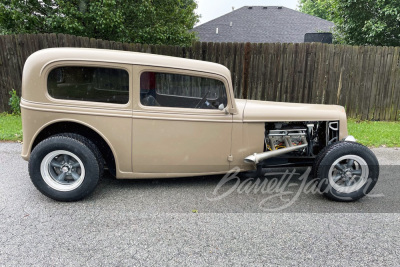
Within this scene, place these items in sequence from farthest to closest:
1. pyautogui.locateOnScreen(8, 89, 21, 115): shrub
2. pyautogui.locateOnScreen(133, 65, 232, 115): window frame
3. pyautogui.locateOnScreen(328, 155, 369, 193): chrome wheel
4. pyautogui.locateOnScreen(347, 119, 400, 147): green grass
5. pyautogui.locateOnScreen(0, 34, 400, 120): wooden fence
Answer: pyautogui.locateOnScreen(0, 34, 400, 120): wooden fence, pyautogui.locateOnScreen(8, 89, 21, 115): shrub, pyautogui.locateOnScreen(347, 119, 400, 147): green grass, pyautogui.locateOnScreen(328, 155, 369, 193): chrome wheel, pyautogui.locateOnScreen(133, 65, 232, 115): window frame

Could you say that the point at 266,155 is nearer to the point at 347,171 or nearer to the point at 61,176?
the point at 347,171

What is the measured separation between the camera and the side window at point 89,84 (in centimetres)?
313

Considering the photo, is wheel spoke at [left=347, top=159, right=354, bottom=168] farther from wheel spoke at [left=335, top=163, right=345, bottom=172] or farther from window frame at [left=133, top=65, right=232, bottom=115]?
window frame at [left=133, top=65, right=232, bottom=115]

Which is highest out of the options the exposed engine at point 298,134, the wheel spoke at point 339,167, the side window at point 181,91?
the side window at point 181,91

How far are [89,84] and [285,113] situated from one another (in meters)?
2.45

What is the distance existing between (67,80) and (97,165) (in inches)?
40.6

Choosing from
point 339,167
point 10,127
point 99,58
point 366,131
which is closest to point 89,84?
point 99,58

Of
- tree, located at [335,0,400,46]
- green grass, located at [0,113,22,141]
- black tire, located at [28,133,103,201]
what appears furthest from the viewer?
tree, located at [335,0,400,46]

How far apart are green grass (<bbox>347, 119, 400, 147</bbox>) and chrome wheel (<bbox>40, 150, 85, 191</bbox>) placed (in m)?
5.42

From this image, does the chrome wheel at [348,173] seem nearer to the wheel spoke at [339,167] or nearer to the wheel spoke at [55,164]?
the wheel spoke at [339,167]

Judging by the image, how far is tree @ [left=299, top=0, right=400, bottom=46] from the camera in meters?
9.21

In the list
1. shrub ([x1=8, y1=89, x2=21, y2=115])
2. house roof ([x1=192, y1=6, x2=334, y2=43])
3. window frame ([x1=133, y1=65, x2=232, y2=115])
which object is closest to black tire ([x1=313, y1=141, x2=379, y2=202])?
window frame ([x1=133, y1=65, x2=232, y2=115])

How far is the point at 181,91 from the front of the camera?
3383mm

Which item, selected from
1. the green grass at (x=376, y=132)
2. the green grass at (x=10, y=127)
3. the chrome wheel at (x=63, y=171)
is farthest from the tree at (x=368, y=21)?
the green grass at (x=10, y=127)
